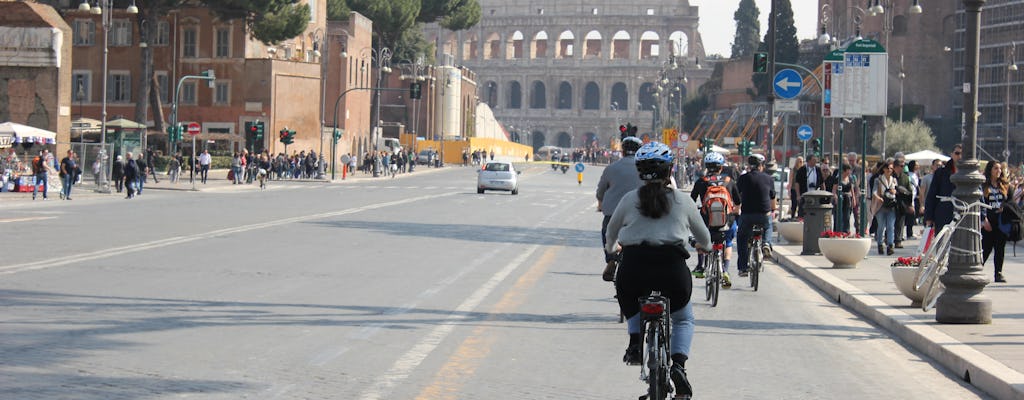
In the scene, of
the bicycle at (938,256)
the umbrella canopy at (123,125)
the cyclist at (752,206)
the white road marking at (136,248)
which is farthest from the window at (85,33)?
the bicycle at (938,256)

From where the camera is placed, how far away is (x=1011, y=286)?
1825 centimetres

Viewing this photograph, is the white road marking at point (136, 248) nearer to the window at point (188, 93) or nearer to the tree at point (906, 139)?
the window at point (188, 93)

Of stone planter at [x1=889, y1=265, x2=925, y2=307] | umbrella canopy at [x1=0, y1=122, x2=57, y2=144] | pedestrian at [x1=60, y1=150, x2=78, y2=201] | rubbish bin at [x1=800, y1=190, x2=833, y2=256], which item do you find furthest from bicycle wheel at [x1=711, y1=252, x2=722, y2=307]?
Result: umbrella canopy at [x1=0, y1=122, x2=57, y2=144]

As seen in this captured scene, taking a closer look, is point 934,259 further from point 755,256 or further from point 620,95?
point 620,95

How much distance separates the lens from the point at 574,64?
188 m

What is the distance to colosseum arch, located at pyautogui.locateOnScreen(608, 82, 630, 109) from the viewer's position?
18975 centimetres

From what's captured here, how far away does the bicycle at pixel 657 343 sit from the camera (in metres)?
7.43

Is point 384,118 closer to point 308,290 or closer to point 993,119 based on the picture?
point 993,119

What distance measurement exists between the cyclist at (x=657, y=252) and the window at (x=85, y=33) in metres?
71.8

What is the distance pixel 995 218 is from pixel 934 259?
17.3 feet

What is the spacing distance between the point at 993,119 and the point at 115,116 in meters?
56.8

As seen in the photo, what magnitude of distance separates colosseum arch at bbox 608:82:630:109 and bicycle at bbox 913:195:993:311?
175266 mm

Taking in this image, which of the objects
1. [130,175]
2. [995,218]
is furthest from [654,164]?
[130,175]

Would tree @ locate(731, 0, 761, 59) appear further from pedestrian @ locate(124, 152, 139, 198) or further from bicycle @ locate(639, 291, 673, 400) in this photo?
bicycle @ locate(639, 291, 673, 400)
